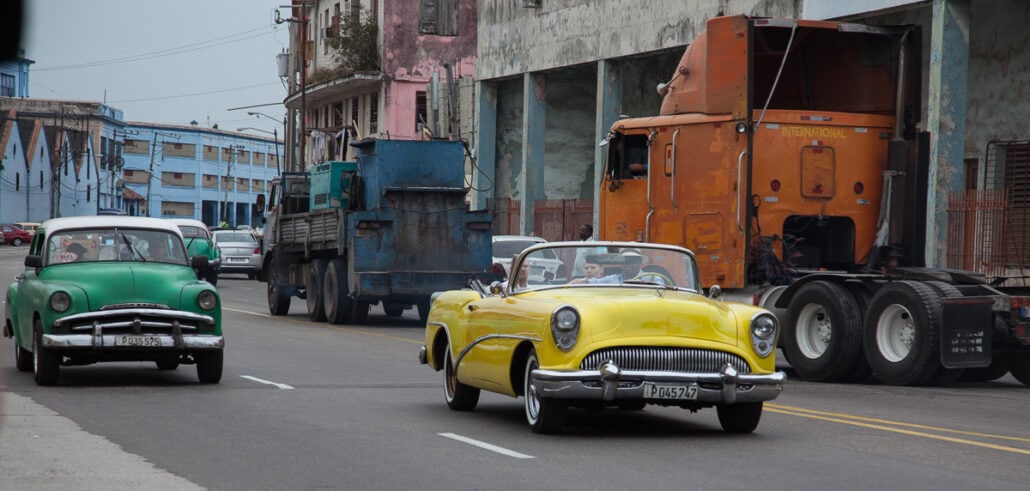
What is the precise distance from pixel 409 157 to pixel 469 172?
982 inches

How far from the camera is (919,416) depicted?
39.2 ft

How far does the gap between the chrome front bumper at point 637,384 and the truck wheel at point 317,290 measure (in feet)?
57.2

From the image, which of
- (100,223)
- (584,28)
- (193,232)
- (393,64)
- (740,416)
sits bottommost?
(740,416)

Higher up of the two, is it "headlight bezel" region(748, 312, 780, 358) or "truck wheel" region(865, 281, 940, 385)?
"headlight bezel" region(748, 312, 780, 358)

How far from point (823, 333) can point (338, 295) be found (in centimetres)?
1169

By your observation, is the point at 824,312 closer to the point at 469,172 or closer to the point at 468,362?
the point at 468,362

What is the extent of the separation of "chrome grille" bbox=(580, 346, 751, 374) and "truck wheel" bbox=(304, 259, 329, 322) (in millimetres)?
17506

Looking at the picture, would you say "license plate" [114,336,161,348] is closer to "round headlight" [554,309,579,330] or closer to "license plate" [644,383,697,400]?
"round headlight" [554,309,579,330]

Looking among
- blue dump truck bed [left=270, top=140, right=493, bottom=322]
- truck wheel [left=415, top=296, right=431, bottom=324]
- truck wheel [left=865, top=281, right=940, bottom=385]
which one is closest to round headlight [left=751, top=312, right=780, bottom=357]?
truck wheel [left=865, top=281, right=940, bottom=385]

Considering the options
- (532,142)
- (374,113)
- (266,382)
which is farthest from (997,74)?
(374,113)

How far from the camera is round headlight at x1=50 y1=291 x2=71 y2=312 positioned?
527 inches

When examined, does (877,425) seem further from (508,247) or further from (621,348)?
(508,247)

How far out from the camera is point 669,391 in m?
9.46

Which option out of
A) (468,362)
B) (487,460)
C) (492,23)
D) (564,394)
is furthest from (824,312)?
(492,23)
